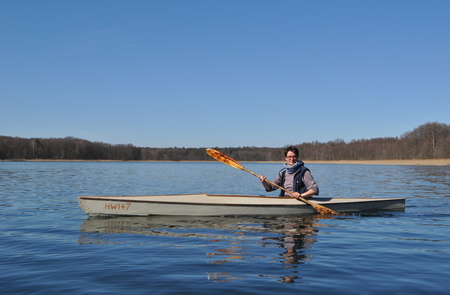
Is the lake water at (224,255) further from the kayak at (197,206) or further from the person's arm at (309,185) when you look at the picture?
the person's arm at (309,185)

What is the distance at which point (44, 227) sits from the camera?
9.69 meters

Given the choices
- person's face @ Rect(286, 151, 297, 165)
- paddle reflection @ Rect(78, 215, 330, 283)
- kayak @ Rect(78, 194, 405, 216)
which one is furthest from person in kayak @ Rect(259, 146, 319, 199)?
paddle reflection @ Rect(78, 215, 330, 283)

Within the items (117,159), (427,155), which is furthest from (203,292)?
(117,159)

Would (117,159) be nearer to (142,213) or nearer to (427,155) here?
(427,155)

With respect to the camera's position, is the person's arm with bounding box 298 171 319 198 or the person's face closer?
the person's face

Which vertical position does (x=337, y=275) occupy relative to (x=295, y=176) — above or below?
below

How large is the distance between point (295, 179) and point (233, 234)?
3.16m

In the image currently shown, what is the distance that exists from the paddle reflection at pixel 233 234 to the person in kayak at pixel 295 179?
0.76 meters

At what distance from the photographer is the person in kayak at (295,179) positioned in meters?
10.7

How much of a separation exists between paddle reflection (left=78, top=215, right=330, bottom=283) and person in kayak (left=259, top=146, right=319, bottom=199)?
0.76 meters

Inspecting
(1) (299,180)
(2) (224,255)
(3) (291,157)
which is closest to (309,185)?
(1) (299,180)

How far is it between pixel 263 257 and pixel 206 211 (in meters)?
4.63

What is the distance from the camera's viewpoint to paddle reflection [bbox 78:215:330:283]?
21.2ft

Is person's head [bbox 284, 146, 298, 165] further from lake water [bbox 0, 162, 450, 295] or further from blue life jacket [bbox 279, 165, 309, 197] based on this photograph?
lake water [bbox 0, 162, 450, 295]
